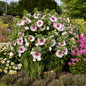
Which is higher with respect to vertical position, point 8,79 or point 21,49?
point 21,49

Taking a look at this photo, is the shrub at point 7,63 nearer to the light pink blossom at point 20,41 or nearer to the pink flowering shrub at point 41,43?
the pink flowering shrub at point 41,43

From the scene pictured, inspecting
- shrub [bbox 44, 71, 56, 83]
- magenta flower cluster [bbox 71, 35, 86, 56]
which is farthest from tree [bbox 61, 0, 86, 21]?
shrub [bbox 44, 71, 56, 83]

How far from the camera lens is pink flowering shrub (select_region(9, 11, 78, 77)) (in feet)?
11.6

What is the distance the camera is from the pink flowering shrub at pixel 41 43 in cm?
354

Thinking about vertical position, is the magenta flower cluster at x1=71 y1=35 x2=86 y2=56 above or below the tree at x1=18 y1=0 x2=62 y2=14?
below

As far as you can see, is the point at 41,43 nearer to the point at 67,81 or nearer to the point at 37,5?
the point at 67,81

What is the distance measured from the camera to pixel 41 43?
11.6 feet

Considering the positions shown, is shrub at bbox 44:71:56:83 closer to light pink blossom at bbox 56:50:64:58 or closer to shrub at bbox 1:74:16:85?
light pink blossom at bbox 56:50:64:58

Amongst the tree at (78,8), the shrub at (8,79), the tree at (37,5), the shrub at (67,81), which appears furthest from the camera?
the tree at (78,8)

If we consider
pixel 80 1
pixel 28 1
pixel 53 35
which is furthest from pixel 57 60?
pixel 80 1

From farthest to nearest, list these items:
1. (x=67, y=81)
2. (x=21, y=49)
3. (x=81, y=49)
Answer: (x=81, y=49)
(x=21, y=49)
(x=67, y=81)

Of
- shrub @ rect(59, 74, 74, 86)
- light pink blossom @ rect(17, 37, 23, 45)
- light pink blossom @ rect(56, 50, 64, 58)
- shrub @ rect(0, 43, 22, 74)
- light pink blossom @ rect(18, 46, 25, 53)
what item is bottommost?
shrub @ rect(59, 74, 74, 86)

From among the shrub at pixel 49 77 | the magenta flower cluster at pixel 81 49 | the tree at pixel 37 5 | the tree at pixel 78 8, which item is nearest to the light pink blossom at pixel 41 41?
the shrub at pixel 49 77

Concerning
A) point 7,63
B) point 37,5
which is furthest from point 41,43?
point 37,5
